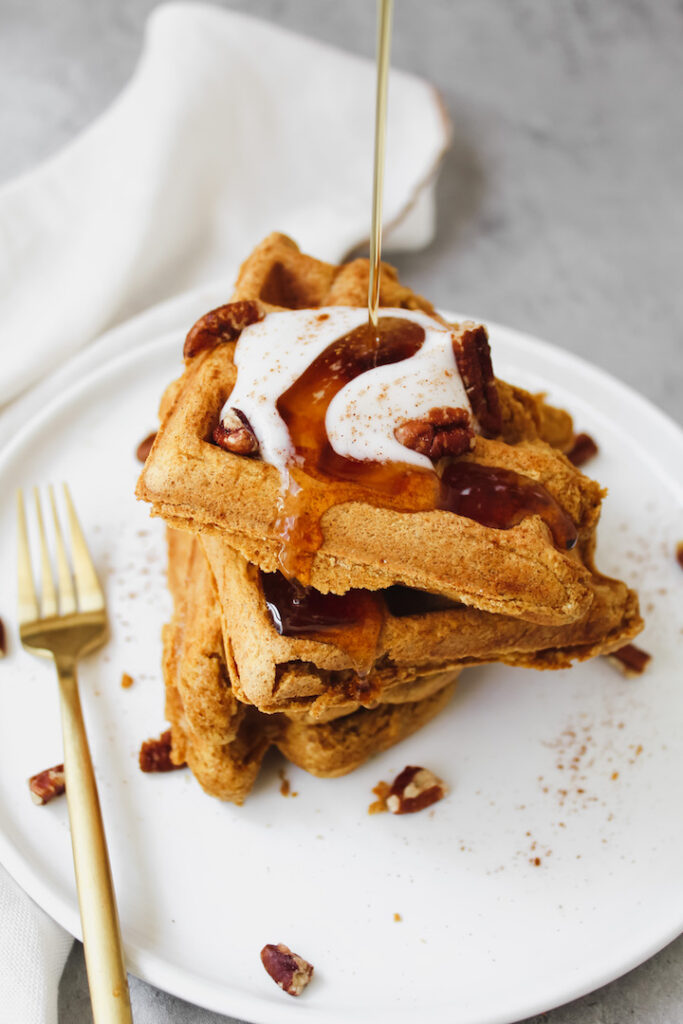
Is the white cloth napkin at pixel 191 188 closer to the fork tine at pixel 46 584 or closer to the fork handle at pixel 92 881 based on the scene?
the fork tine at pixel 46 584

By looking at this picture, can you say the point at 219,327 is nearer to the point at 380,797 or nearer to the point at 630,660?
the point at 380,797

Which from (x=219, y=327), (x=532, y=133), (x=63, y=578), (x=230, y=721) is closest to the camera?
(x=219, y=327)

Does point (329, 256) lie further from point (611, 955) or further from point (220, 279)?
point (611, 955)

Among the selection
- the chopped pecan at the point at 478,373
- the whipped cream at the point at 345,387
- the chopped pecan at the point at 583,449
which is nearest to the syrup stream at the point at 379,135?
the whipped cream at the point at 345,387

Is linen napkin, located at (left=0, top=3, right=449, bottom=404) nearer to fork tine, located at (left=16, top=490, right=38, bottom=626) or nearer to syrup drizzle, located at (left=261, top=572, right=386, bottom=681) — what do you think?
fork tine, located at (left=16, top=490, right=38, bottom=626)

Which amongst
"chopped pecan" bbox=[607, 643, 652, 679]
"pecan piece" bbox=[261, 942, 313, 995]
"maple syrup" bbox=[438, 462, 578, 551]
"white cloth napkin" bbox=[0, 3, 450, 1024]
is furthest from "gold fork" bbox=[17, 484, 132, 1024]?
"chopped pecan" bbox=[607, 643, 652, 679]

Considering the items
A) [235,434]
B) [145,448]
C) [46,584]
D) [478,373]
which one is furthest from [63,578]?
[478,373]

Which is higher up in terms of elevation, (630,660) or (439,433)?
(439,433)
